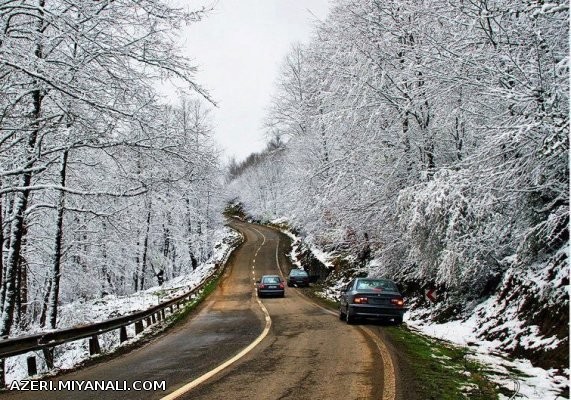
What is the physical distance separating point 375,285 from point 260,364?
8.39 meters

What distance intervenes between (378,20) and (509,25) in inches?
253

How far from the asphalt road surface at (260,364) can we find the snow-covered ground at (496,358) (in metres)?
1.72

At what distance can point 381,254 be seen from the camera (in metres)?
19.9

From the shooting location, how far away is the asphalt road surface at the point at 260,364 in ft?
21.2

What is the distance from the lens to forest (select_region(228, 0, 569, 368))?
9.45 m

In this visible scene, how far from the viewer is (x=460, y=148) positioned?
16484 mm

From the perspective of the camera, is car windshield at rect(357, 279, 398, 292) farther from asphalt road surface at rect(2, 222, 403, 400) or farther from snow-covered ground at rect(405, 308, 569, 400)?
snow-covered ground at rect(405, 308, 569, 400)

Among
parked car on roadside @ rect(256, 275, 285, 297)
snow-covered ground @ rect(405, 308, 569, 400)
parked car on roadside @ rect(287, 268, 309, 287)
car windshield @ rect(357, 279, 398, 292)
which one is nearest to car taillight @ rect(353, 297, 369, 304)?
car windshield @ rect(357, 279, 398, 292)

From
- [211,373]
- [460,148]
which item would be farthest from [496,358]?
[460,148]

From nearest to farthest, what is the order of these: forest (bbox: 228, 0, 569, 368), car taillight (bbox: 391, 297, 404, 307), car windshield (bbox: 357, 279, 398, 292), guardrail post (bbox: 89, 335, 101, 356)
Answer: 1. forest (bbox: 228, 0, 569, 368)
2. guardrail post (bbox: 89, 335, 101, 356)
3. car taillight (bbox: 391, 297, 404, 307)
4. car windshield (bbox: 357, 279, 398, 292)

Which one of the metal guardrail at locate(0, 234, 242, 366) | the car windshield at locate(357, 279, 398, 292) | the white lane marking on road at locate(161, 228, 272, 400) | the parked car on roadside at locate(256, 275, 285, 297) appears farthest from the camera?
the parked car on roadside at locate(256, 275, 285, 297)

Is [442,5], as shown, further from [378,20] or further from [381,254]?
[381,254]

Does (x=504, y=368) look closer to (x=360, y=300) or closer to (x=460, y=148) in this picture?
(x=360, y=300)

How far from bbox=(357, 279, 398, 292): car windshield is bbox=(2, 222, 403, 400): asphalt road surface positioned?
54.1 inches
